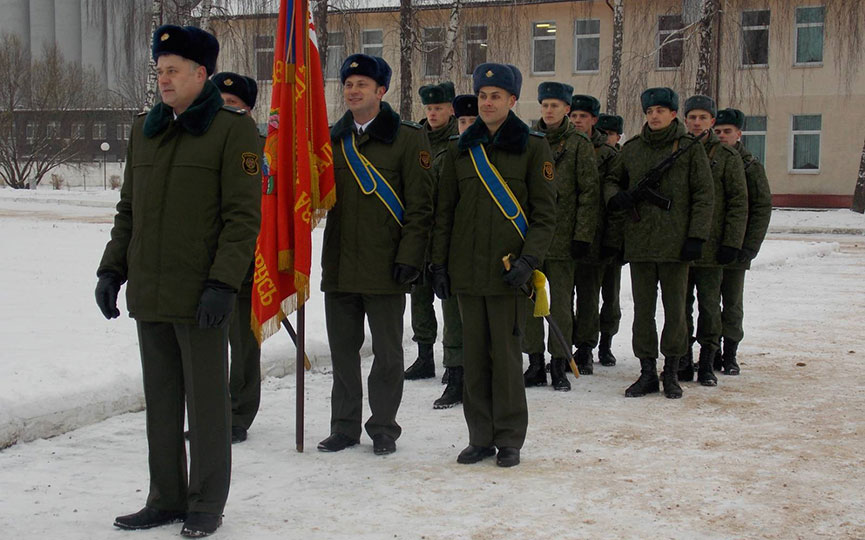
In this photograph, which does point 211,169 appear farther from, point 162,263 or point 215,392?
point 215,392

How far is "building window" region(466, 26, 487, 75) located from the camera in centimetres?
3294

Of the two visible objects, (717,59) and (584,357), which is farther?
(717,59)

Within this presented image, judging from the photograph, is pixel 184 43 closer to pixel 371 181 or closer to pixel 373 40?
pixel 371 181

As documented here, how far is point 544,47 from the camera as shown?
3662cm

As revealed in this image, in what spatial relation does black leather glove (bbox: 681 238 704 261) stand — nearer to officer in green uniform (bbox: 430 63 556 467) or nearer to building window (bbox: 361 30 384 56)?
officer in green uniform (bbox: 430 63 556 467)

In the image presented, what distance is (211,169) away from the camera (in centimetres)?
450

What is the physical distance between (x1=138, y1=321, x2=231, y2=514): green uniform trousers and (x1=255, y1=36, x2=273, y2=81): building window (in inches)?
944

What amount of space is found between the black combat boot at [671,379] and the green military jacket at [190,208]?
13.6ft

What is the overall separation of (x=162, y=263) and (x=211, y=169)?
0.47 m

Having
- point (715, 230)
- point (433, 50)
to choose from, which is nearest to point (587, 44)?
point (433, 50)

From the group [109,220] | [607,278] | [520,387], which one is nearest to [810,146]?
[109,220]

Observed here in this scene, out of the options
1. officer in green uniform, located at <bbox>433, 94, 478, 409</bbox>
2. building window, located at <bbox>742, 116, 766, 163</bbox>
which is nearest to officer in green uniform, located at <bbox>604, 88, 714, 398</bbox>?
officer in green uniform, located at <bbox>433, 94, 478, 409</bbox>

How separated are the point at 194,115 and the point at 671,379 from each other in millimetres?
4515

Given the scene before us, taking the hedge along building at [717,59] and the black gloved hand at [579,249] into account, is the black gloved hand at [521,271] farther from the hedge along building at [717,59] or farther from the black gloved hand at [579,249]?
the hedge along building at [717,59]
